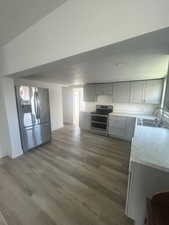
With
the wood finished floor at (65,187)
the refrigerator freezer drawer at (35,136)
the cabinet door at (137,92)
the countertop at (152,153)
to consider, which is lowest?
the wood finished floor at (65,187)

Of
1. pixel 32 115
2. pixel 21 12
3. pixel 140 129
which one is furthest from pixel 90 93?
pixel 21 12

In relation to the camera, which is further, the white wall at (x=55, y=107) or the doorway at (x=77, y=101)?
the doorway at (x=77, y=101)

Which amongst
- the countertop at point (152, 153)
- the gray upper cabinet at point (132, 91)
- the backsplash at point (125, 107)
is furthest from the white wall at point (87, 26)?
the backsplash at point (125, 107)

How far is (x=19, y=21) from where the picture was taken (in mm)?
1380

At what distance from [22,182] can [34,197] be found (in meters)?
0.46

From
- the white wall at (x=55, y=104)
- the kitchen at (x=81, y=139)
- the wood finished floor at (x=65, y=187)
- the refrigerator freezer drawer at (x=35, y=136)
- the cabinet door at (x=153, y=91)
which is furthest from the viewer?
the white wall at (x=55, y=104)

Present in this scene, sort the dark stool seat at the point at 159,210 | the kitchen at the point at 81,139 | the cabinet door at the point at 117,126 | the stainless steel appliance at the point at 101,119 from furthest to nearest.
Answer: the stainless steel appliance at the point at 101,119 → the cabinet door at the point at 117,126 → the kitchen at the point at 81,139 → the dark stool seat at the point at 159,210

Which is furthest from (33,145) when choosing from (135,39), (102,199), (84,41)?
(135,39)

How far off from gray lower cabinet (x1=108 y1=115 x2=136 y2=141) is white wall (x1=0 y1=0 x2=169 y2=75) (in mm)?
3086

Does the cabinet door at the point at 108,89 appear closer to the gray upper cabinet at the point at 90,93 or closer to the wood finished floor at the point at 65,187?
the gray upper cabinet at the point at 90,93

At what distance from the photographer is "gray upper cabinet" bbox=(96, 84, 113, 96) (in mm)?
4159

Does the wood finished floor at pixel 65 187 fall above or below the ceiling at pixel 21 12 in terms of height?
below

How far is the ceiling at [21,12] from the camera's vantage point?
1.09 metres

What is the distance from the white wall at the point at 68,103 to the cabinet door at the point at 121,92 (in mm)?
2450
